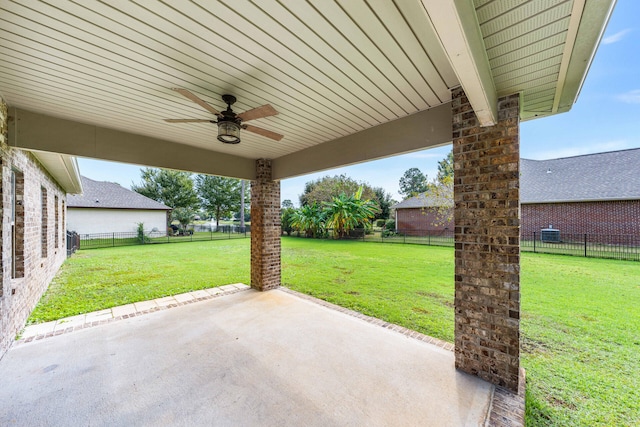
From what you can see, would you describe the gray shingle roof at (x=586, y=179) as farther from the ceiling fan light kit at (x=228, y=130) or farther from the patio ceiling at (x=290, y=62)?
the ceiling fan light kit at (x=228, y=130)

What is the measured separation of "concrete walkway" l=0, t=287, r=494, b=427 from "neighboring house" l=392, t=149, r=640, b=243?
10.8 meters

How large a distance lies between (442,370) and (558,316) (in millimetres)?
2829

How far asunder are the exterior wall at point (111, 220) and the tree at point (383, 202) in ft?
63.1

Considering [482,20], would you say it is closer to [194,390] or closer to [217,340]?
[194,390]

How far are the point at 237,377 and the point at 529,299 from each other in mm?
5322

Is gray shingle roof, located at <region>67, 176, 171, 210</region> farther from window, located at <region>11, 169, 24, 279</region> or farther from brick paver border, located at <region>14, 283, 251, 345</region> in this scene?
brick paver border, located at <region>14, 283, 251, 345</region>

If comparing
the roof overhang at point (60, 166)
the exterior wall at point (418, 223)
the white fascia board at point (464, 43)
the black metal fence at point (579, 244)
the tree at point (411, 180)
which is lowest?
the black metal fence at point (579, 244)

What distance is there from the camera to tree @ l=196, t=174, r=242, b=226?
30141 mm

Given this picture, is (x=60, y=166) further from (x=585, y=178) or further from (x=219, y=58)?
(x=585, y=178)

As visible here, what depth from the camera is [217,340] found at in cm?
337

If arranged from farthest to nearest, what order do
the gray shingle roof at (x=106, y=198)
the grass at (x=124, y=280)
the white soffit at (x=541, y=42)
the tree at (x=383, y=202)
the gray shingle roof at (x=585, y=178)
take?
the tree at (x=383, y=202), the gray shingle roof at (x=106, y=198), the gray shingle roof at (x=585, y=178), the grass at (x=124, y=280), the white soffit at (x=541, y=42)

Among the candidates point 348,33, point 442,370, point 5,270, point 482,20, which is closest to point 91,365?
point 5,270

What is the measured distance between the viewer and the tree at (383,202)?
85.3 ft

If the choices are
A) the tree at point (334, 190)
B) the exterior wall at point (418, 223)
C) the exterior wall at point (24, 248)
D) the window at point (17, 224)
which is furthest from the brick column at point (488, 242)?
the tree at point (334, 190)
